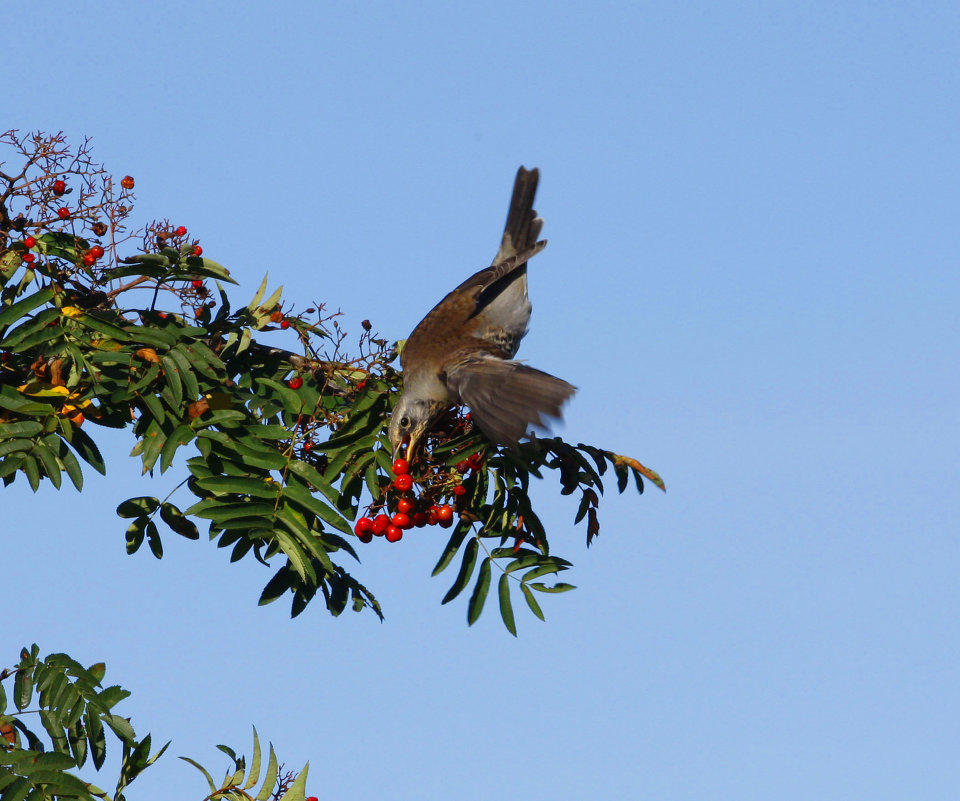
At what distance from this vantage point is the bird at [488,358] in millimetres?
4664

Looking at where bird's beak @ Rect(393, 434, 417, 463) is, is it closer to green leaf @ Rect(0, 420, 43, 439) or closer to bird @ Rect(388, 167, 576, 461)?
bird @ Rect(388, 167, 576, 461)

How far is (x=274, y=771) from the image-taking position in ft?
13.9

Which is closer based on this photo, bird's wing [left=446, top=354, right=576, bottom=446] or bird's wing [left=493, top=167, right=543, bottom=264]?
bird's wing [left=446, top=354, right=576, bottom=446]

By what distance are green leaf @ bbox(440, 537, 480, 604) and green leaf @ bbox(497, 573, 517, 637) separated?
13 cm

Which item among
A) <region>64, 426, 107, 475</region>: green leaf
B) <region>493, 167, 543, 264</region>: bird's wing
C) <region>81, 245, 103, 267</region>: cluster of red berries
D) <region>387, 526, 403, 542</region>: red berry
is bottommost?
<region>64, 426, 107, 475</region>: green leaf

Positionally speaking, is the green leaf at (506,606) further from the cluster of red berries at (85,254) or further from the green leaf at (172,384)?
the cluster of red berries at (85,254)

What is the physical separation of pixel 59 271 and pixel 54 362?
1.19ft

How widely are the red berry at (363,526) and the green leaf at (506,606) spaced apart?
62cm

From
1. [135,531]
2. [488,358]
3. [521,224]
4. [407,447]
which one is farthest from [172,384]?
[521,224]

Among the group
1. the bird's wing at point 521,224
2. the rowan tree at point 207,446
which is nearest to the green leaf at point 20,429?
the rowan tree at point 207,446

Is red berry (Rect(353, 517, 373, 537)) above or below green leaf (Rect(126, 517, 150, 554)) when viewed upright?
above

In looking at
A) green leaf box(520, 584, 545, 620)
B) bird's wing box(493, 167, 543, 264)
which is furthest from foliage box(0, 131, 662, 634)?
bird's wing box(493, 167, 543, 264)

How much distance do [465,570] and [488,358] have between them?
1591 millimetres

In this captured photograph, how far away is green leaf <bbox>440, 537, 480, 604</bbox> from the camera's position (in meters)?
4.57
